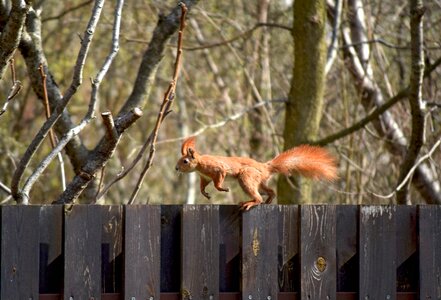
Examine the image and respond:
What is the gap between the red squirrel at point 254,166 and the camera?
3779 millimetres

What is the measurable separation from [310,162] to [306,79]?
6.39 ft

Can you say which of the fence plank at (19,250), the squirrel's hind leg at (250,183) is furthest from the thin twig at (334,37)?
the fence plank at (19,250)

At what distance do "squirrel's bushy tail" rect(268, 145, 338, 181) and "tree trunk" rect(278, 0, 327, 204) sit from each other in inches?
70.4

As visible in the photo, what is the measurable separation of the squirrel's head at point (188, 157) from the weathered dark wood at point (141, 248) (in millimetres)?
786

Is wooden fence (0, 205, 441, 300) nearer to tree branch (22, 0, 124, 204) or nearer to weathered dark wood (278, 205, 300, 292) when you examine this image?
weathered dark wood (278, 205, 300, 292)

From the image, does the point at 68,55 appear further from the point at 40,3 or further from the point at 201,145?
the point at 40,3

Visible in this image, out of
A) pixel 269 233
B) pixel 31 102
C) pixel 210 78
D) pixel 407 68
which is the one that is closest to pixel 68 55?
pixel 31 102

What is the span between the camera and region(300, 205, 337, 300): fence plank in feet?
10.4

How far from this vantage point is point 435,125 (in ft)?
24.8

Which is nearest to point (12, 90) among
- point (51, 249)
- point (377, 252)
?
point (51, 249)

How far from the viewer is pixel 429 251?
3.27 metres

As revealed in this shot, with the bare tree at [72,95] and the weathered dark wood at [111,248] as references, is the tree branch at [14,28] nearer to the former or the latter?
the bare tree at [72,95]

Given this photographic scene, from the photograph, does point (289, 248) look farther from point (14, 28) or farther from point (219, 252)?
point (14, 28)

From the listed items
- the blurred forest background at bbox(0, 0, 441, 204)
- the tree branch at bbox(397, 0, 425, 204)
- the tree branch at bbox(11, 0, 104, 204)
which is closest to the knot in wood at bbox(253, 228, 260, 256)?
the tree branch at bbox(11, 0, 104, 204)
